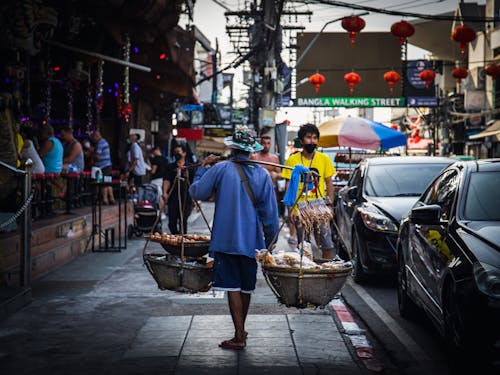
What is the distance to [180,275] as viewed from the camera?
6.52 metres

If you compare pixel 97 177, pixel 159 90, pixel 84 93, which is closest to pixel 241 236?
pixel 97 177

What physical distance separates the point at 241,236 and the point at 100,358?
4.86 ft

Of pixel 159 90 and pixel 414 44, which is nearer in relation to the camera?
pixel 159 90

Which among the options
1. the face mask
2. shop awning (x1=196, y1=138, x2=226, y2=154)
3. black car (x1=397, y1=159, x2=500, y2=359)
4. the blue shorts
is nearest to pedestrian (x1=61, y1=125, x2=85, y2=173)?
the face mask

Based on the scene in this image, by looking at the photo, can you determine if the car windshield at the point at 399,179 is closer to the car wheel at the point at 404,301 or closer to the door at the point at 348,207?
the door at the point at 348,207

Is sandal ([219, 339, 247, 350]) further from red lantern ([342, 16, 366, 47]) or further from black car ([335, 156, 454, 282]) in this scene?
red lantern ([342, 16, 366, 47])

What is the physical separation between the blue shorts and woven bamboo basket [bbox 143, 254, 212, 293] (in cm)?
18

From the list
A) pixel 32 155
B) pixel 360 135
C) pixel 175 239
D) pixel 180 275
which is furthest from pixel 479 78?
pixel 180 275

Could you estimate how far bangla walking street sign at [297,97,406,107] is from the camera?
45688 mm

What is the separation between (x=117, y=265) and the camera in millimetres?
11844

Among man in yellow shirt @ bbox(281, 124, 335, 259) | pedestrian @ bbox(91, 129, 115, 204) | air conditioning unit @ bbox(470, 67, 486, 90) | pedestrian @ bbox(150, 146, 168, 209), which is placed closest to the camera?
man in yellow shirt @ bbox(281, 124, 335, 259)

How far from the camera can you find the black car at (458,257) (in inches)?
197

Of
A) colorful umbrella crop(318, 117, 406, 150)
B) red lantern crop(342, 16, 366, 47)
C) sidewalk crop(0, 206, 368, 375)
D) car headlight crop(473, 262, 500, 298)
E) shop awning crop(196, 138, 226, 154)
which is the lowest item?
sidewalk crop(0, 206, 368, 375)

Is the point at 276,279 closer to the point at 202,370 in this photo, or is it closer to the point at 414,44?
the point at 202,370
